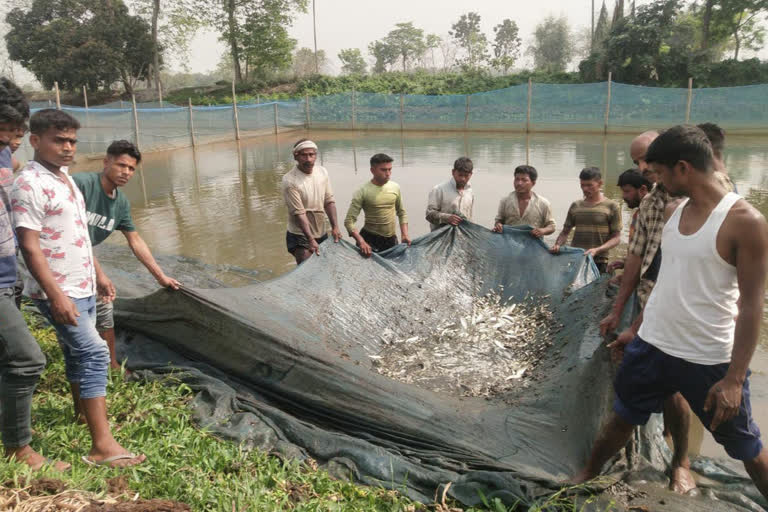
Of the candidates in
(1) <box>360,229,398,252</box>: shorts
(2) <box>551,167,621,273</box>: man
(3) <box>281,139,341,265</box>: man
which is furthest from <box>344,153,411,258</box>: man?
(2) <box>551,167,621,273</box>: man

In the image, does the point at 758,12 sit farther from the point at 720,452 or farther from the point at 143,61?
the point at 143,61

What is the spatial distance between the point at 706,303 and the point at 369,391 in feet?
4.61

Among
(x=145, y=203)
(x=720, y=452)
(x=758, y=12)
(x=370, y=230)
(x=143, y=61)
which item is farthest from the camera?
(x=143, y=61)

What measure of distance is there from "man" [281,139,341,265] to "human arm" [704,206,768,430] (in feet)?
9.10

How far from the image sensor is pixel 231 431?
8.20 feet

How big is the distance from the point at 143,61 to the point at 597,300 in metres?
34.8

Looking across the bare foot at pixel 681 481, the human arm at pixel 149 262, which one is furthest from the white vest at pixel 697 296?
the human arm at pixel 149 262

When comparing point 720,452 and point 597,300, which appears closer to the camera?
point 720,452

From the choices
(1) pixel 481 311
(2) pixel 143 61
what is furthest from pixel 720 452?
(2) pixel 143 61

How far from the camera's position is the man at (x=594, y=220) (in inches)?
160

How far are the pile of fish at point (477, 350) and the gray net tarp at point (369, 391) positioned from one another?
0.28 ft

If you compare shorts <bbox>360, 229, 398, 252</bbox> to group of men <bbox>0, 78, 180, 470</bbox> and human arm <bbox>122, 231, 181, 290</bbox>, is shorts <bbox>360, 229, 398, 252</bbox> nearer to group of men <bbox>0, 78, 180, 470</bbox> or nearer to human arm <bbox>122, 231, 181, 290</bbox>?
human arm <bbox>122, 231, 181, 290</bbox>

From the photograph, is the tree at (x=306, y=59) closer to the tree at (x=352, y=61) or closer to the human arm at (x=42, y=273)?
the tree at (x=352, y=61)

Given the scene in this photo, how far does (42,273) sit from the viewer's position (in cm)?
205
